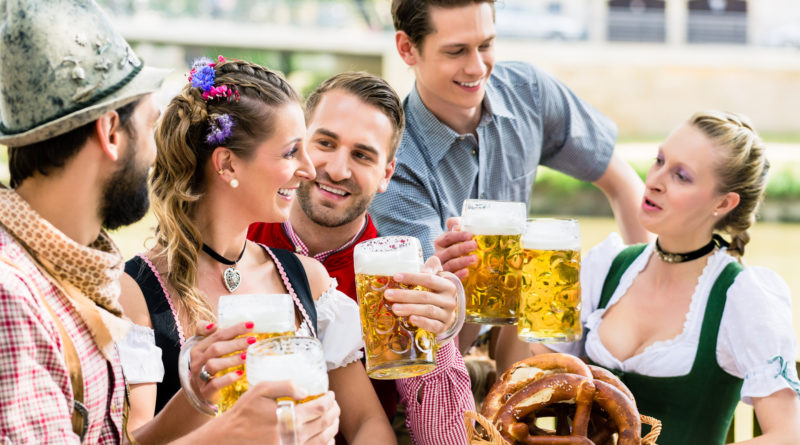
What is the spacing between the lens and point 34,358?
48.6 inches

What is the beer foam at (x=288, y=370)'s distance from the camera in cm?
134

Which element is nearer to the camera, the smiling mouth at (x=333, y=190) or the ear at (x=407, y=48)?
the smiling mouth at (x=333, y=190)

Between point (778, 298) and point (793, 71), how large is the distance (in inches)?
1061

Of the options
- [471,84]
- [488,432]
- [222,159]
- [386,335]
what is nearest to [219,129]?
[222,159]

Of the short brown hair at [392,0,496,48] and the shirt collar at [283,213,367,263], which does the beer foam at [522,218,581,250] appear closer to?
the shirt collar at [283,213,367,263]

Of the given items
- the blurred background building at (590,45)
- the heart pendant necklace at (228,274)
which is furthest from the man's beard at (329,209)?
the blurred background building at (590,45)

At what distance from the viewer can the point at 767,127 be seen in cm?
2705

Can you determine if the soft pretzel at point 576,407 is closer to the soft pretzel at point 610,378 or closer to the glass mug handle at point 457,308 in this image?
the soft pretzel at point 610,378

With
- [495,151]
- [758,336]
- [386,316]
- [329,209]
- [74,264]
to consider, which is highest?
[74,264]

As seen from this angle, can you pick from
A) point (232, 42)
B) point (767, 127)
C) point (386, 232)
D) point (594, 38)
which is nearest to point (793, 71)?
point (767, 127)

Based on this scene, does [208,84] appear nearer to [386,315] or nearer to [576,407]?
[386,315]

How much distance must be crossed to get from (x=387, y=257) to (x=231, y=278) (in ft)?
1.56

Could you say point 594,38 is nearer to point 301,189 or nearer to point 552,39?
point 552,39

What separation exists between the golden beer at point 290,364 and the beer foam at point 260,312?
0.44 feet
